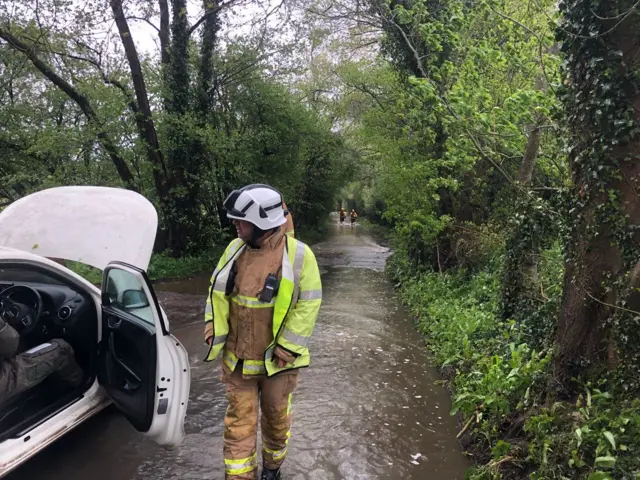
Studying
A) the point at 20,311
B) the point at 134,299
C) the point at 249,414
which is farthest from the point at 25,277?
the point at 249,414

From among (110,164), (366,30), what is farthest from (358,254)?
(110,164)

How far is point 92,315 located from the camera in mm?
3828

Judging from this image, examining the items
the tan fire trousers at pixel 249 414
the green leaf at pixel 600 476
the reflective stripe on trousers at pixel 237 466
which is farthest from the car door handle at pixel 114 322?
the green leaf at pixel 600 476

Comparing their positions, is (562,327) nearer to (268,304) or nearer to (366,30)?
(268,304)

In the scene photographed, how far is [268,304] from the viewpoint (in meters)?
2.92

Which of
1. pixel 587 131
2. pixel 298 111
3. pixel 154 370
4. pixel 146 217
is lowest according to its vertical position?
pixel 154 370

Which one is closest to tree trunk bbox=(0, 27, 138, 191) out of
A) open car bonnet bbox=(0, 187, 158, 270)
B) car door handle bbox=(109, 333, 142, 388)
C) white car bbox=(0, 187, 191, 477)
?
open car bonnet bbox=(0, 187, 158, 270)

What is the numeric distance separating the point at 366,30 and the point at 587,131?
1263 centimetres

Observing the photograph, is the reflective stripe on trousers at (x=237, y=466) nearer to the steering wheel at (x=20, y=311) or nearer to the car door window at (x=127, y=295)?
the car door window at (x=127, y=295)

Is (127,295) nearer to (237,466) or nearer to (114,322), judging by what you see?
(114,322)

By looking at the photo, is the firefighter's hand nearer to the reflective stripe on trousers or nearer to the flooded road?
the reflective stripe on trousers

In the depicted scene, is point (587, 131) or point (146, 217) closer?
point (587, 131)

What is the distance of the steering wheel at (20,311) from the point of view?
346 centimetres

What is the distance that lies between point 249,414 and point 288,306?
2.61 feet
